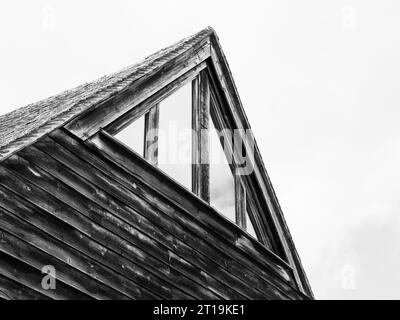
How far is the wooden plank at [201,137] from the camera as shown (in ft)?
29.9

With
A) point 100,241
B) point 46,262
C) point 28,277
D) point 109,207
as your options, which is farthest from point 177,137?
point 28,277

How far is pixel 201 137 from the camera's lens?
370 inches

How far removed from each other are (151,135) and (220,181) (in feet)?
4.79

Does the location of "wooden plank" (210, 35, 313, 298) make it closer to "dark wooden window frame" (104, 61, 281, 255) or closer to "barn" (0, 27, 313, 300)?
"barn" (0, 27, 313, 300)

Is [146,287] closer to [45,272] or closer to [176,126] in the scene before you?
[45,272]

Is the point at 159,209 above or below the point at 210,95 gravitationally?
below

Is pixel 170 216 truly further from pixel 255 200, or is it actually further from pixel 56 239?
pixel 255 200

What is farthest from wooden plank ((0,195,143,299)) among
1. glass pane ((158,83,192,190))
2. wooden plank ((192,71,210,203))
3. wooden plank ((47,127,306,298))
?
wooden plank ((192,71,210,203))

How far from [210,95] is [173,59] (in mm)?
1138

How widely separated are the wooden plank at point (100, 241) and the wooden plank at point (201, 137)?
1605 mm

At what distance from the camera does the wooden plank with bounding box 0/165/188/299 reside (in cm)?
653

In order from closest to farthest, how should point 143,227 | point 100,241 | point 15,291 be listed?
point 15,291, point 100,241, point 143,227
